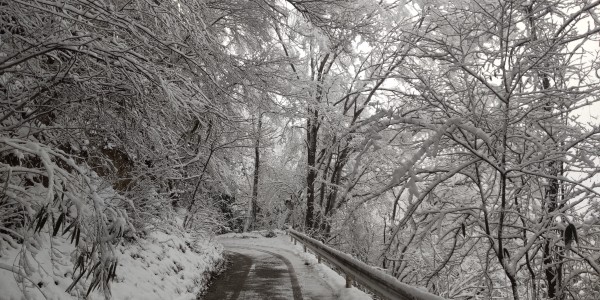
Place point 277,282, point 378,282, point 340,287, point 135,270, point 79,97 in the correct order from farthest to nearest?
point 277,282, point 340,287, point 135,270, point 378,282, point 79,97

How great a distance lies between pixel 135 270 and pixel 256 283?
3.07 metres

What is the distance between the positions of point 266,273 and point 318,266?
149 centimetres

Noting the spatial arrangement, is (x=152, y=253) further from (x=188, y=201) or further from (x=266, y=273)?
(x=188, y=201)

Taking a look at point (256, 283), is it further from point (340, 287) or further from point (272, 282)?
point (340, 287)

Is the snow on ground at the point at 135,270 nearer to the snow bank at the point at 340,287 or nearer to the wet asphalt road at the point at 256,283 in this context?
the wet asphalt road at the point at 256,283

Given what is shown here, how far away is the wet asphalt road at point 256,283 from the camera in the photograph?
787 centimetres

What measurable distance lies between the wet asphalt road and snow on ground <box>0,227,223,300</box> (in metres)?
0.44

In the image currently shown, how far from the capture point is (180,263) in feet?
30.6

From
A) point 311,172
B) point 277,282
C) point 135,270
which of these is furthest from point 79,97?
point 311,172

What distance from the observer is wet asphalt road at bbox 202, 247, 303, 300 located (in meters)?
7.87

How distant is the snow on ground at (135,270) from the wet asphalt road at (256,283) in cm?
44

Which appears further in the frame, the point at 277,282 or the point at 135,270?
the point at 277,282

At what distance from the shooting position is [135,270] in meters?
7.24

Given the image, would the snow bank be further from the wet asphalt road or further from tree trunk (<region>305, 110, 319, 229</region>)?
tree trunk (<region>305, 110, 319, 229</region>)
